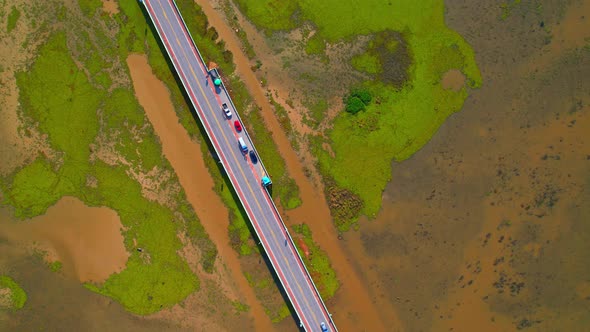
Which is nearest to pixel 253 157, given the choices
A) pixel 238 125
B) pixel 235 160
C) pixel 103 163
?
pixel 235 160

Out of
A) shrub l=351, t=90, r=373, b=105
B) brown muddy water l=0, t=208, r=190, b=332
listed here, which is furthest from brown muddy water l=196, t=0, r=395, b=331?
brown muddy water l=0, t=208, r=190, b=332

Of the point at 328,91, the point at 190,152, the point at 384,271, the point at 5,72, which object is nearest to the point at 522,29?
the point at 328,91

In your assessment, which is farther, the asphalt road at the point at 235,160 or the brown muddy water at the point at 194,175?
the brown muddy water at the point at 194,175

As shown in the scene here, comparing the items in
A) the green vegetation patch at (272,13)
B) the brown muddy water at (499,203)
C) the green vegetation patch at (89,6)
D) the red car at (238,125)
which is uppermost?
the green vegetation patch at (89,6)

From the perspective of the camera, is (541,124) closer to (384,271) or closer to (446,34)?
(446,34)


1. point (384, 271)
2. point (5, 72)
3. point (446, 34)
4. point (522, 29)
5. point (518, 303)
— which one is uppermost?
point (5, 72)

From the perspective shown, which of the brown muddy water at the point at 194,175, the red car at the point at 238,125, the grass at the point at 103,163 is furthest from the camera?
the brown muddy water at the point at 194,175

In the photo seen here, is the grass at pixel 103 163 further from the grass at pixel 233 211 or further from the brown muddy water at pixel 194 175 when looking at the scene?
the grass at pixel 233 211

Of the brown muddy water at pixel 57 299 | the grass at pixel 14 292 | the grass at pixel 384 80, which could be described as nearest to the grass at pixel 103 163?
the brown muddy water at pixel 57 299
